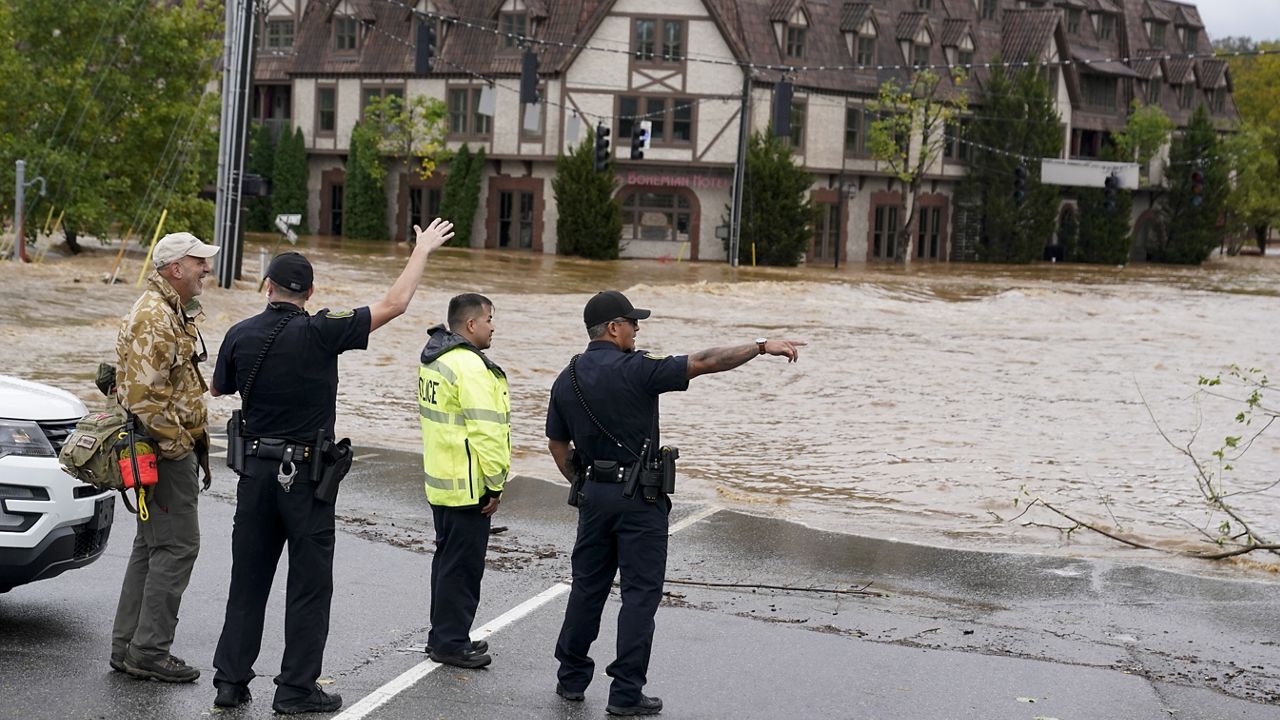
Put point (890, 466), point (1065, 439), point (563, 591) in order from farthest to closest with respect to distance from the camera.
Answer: point (1065, 439), point (890, 466), point (563, 591)

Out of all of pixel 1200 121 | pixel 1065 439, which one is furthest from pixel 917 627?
pixel 1200 121

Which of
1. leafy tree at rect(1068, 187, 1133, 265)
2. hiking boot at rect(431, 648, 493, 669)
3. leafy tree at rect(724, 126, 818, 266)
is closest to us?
hiking boot at rect(431, 648, 493, 669)

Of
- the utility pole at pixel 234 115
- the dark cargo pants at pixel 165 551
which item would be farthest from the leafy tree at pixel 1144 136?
the dark cargo pants at pixel 165 551

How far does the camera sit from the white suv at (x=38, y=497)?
722cm

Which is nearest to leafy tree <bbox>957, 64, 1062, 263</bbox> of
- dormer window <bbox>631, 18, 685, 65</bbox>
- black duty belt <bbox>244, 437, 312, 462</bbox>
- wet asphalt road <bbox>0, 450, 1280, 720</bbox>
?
dormer window <bbox>631, 18, 685, 65</bbox>

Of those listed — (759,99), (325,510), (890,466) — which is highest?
(759,99)

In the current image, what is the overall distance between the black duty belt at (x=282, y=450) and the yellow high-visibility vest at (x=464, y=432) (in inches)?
36.9

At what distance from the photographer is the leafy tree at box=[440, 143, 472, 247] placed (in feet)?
179

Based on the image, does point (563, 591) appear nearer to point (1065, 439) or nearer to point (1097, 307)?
point (1065, 439)

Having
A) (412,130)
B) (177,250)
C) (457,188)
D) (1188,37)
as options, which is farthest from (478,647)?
(1188,37)

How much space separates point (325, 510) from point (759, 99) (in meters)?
47.3

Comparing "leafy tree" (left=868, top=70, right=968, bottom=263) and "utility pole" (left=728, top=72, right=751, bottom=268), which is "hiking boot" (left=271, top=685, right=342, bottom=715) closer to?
"utility pole" (left=728, top=72, right=751, bottom=268)

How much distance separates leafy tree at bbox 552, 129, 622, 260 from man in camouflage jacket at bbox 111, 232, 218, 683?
4404cm

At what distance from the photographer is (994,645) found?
8.41 meters
